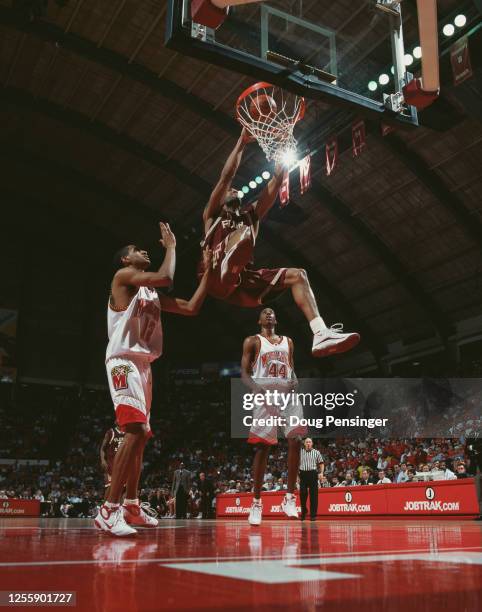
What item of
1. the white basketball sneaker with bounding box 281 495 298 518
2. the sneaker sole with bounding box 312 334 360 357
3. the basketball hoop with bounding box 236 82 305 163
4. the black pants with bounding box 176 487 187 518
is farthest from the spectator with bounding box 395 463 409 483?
the sneaker sole with bounding box 312 334 360 357

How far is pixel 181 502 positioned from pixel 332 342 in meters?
13.4

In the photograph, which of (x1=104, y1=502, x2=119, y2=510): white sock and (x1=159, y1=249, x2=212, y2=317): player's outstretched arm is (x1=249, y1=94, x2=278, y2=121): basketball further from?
(x1=104, y1=502, x2=119, y2=510): white sock

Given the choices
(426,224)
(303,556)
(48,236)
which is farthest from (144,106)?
(303,556)

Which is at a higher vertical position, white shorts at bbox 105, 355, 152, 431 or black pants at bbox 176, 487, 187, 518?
white shorts at bbox 105, 355, 152, 431

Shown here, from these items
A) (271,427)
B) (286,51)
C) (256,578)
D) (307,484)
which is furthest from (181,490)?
(256,578)

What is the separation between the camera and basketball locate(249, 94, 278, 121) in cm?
561

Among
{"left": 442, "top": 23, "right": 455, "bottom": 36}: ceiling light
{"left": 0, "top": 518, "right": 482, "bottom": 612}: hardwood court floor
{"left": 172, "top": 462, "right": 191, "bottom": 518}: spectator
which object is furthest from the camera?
{"left": 172, "top": 462, "right": 191, "bottom": 518}: spectator

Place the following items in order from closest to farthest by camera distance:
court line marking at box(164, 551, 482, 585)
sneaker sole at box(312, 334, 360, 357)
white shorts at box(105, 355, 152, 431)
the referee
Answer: court line marking at box(164, 551, 482, 585), white shorts at box(105, 355, 152, 431), sneaker sole at box(312, 334, 360, 357), the referee

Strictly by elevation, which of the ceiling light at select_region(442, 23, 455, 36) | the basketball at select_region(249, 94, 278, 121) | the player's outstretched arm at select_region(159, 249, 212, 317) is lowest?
the player's outstretched arm at select_region(159, 249, 212, 317)

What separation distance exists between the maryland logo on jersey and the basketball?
9.59 feet

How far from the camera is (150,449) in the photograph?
2608 cm

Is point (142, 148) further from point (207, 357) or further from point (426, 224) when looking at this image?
point (207, 357)

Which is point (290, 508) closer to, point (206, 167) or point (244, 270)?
point (244, 270)

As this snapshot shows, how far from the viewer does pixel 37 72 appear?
17750mm
